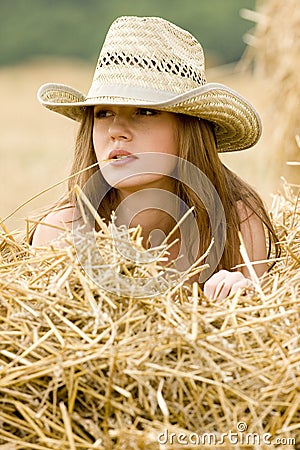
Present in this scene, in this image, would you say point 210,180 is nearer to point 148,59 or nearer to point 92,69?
point 148,59

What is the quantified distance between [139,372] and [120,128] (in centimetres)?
99

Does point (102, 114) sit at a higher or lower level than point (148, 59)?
lower

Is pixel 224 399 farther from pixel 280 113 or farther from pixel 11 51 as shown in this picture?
pixel 11 51

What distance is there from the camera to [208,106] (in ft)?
7.34

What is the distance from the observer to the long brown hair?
92.3 inches

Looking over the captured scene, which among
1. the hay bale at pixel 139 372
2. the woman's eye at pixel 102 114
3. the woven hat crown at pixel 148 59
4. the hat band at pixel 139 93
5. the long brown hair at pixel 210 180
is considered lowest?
the hay bale at pixel 139 372

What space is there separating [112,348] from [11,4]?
1929 centimetres

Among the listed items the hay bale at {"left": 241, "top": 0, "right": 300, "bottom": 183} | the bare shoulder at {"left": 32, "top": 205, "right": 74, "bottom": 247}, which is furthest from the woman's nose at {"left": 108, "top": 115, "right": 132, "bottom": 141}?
the hay bale at {"left": 241, "top": 0, "right": 300, "bottom": 183}

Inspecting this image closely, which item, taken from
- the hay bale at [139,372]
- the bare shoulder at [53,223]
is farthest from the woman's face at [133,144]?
the hay bale at [139,372]

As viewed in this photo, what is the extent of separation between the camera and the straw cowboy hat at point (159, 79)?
2203mm

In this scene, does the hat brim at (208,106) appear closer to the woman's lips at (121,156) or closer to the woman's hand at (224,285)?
the woman's lips at (121,156)

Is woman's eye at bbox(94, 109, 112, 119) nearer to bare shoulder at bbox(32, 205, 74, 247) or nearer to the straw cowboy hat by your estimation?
the straw cowboy hat

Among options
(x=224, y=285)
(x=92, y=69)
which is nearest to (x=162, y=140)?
(x=224, y=285)

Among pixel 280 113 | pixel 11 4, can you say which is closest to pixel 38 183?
pixel 280 113
